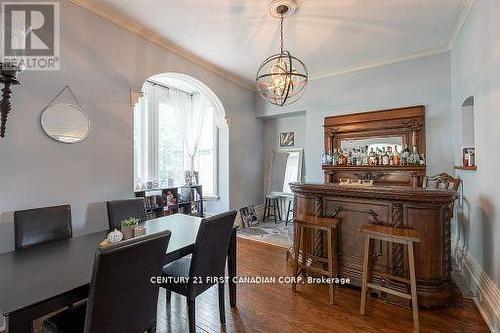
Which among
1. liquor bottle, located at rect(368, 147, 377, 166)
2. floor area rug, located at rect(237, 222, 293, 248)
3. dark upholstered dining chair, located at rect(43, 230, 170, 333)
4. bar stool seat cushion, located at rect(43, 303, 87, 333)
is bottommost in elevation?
floor area rug, located at rect(237, 222, 293, 248)

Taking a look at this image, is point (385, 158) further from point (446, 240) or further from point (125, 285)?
point (125, 285)

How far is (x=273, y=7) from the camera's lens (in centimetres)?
284

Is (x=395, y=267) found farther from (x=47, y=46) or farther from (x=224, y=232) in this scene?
(x=47, y=46)

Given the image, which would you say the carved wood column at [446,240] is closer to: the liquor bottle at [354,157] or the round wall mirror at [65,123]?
the liquor bottle at [354,157]

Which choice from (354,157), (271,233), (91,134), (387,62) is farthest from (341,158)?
(91,134)

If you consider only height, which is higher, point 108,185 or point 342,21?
point 342,21

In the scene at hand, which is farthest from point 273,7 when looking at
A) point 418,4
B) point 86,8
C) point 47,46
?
point 47,46

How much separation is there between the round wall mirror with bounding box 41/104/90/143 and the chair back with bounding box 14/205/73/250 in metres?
0.86

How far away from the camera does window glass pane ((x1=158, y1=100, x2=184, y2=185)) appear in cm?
508

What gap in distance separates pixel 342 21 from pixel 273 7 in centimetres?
94

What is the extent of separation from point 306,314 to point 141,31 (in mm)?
3784

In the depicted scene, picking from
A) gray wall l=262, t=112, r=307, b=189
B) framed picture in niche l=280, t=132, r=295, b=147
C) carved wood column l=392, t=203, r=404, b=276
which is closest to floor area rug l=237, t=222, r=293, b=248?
gray wall l=262, t=112, r=307, b=189

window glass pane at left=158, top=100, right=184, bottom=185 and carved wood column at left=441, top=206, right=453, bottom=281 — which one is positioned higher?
window glass pane at left=158, top=100, right=184, bottom=185

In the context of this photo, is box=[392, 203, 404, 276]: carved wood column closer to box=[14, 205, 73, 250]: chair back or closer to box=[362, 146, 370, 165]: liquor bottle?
box=[362, 146, 370, 165]: liquor bottle
